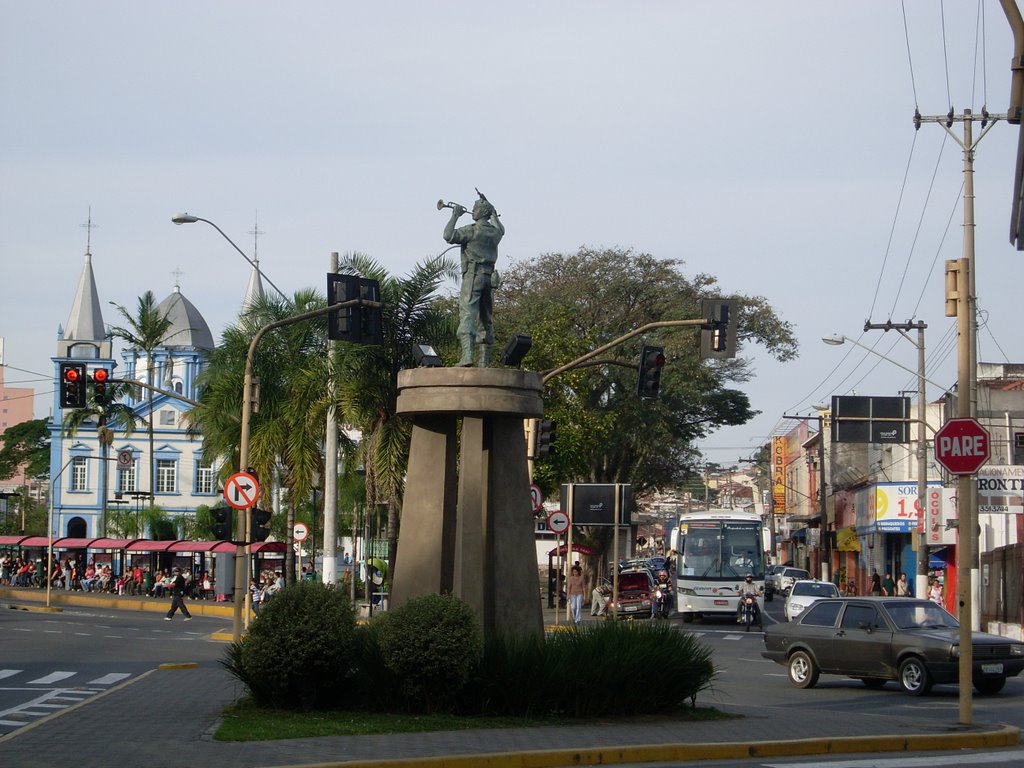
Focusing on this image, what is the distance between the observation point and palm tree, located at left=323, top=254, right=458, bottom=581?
1211 inches

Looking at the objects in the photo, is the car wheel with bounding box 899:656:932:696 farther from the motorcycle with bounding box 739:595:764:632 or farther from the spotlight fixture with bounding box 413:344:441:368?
the motorcycle with bounding box 739:595:764:632

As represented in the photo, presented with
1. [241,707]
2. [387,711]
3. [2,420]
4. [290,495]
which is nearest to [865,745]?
[387,711]

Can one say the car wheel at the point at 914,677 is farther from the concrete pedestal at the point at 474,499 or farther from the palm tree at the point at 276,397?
the palm tree at the point at 276,397

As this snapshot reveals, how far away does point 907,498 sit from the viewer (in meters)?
56.0

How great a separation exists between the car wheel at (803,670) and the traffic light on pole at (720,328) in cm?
535

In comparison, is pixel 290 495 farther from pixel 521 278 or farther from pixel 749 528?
pixel 521 278

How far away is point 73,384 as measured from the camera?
2630 centimetres

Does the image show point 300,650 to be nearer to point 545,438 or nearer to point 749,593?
point 545,438

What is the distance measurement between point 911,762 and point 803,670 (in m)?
9.27

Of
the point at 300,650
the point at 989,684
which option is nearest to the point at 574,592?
the point at 989,684

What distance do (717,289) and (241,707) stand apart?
4152 centimetres

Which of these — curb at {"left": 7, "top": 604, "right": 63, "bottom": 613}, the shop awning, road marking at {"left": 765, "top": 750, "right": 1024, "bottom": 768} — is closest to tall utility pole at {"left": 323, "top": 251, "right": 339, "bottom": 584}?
curb at {"left": 7, "top": 604, "right": 63, "bottom": 613}


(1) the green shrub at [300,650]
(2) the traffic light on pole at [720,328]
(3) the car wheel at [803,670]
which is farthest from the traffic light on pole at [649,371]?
(1) the green shrub at [300,650]

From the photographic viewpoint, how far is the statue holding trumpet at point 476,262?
708 inches
